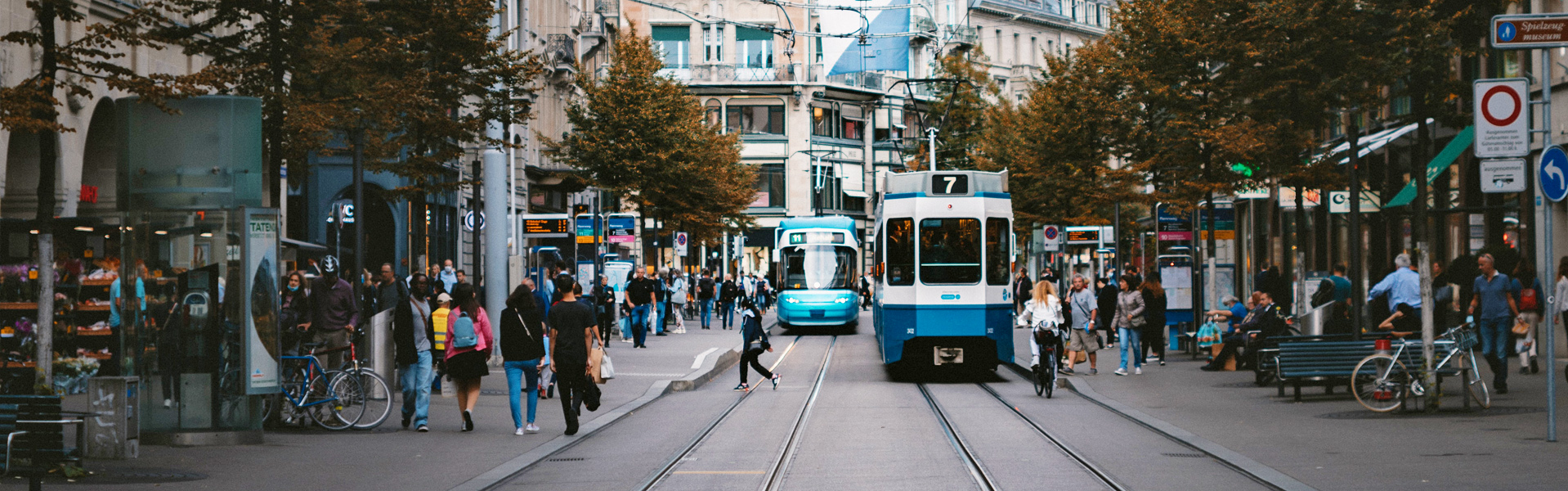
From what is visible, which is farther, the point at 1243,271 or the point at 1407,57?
the point at 1243,271

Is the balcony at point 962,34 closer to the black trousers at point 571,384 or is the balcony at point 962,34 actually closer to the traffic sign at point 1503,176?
the black trousers at point 571,384

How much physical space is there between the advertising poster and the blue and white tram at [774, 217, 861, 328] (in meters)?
27.7

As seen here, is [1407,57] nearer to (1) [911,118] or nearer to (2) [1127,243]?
(2) [1127,243]

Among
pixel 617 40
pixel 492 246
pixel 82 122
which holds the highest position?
pixel 617 40

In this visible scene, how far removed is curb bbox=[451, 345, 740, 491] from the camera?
11.9m

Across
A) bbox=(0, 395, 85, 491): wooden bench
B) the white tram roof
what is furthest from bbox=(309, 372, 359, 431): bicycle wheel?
the white tram roof

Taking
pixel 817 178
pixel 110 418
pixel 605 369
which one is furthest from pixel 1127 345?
pixel 817 178

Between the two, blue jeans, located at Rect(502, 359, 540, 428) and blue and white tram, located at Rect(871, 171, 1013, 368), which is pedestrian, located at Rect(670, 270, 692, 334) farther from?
blue jeans, located at Rect(502, 359, 540, 428)

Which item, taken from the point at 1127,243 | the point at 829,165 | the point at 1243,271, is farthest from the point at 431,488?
the point at 829,165

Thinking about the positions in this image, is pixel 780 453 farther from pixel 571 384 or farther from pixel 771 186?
pixel 771 186

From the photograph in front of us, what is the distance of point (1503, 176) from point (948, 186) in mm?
9987

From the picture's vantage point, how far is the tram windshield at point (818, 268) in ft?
137

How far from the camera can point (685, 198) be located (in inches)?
1889

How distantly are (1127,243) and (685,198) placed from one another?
83.2 ft
